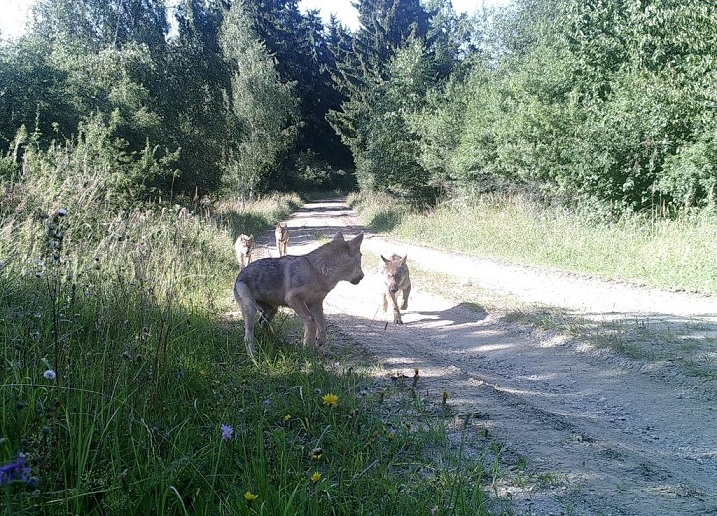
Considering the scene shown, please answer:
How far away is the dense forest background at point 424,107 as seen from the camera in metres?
14.5

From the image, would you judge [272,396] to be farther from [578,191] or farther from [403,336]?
[578,191]

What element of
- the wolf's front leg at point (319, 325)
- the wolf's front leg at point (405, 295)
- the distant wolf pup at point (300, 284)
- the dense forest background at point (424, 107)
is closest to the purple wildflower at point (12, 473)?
the distant wolf pup at point (300, 284)

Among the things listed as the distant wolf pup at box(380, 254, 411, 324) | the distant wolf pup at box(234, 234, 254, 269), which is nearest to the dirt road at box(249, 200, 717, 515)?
the distant wolf pup at box(380, 254, 411, 324)

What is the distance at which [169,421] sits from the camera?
Result: 3.57 metres

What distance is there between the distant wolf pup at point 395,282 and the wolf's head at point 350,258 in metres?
1.69

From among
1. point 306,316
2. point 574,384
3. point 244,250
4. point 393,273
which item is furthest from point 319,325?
point 244,250

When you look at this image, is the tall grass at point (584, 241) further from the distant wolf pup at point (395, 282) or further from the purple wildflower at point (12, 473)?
the purple wildflower at point (12, 473)

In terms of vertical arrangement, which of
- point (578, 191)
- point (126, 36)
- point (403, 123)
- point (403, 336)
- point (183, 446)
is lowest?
point (403, 336)

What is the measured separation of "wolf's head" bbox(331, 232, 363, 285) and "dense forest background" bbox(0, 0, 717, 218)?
3.45 meters

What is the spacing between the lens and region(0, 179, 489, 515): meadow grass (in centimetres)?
264

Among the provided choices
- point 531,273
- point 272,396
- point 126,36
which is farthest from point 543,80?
point 126,36

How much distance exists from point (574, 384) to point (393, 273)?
3.90 metres

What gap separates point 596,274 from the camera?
11023 millimetres

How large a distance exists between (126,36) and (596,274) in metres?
30.9
